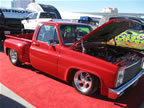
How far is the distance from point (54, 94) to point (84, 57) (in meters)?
1.11

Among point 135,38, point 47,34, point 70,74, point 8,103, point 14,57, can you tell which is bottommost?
point 8,103

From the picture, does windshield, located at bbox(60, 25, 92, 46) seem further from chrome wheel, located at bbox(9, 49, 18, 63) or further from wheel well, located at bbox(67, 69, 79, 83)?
chrome wheel, located at bbox(9, 49, 18, 63)

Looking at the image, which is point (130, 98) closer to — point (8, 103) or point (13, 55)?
point (8, 103)

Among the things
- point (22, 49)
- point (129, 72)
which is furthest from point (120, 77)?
point (22, 49)

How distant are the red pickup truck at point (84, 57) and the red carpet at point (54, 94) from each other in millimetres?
251

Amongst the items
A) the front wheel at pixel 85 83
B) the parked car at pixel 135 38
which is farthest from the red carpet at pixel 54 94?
the parked car at pixel 135 38

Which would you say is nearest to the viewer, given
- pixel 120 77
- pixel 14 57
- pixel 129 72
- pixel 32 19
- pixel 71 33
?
pixel 120 77

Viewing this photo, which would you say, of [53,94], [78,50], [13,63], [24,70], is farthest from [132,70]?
[13,63]

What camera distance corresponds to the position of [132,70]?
328 cm

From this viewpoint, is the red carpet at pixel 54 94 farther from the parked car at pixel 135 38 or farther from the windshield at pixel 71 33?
the parked car at pixel 135 38

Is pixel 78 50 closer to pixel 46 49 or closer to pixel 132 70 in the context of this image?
pixel 46 49

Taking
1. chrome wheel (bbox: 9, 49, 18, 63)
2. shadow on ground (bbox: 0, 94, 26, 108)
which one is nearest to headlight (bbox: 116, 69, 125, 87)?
shadow on ground (bbox: 0, 94, 26, 108)

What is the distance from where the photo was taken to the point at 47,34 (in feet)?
13.4

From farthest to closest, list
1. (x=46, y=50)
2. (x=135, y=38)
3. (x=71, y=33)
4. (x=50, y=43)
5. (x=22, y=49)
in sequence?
(x=135, y=38) < (x=22, y=49) < (x=71, y=33) < (x=46, y=50) < (x=50, y=43)
